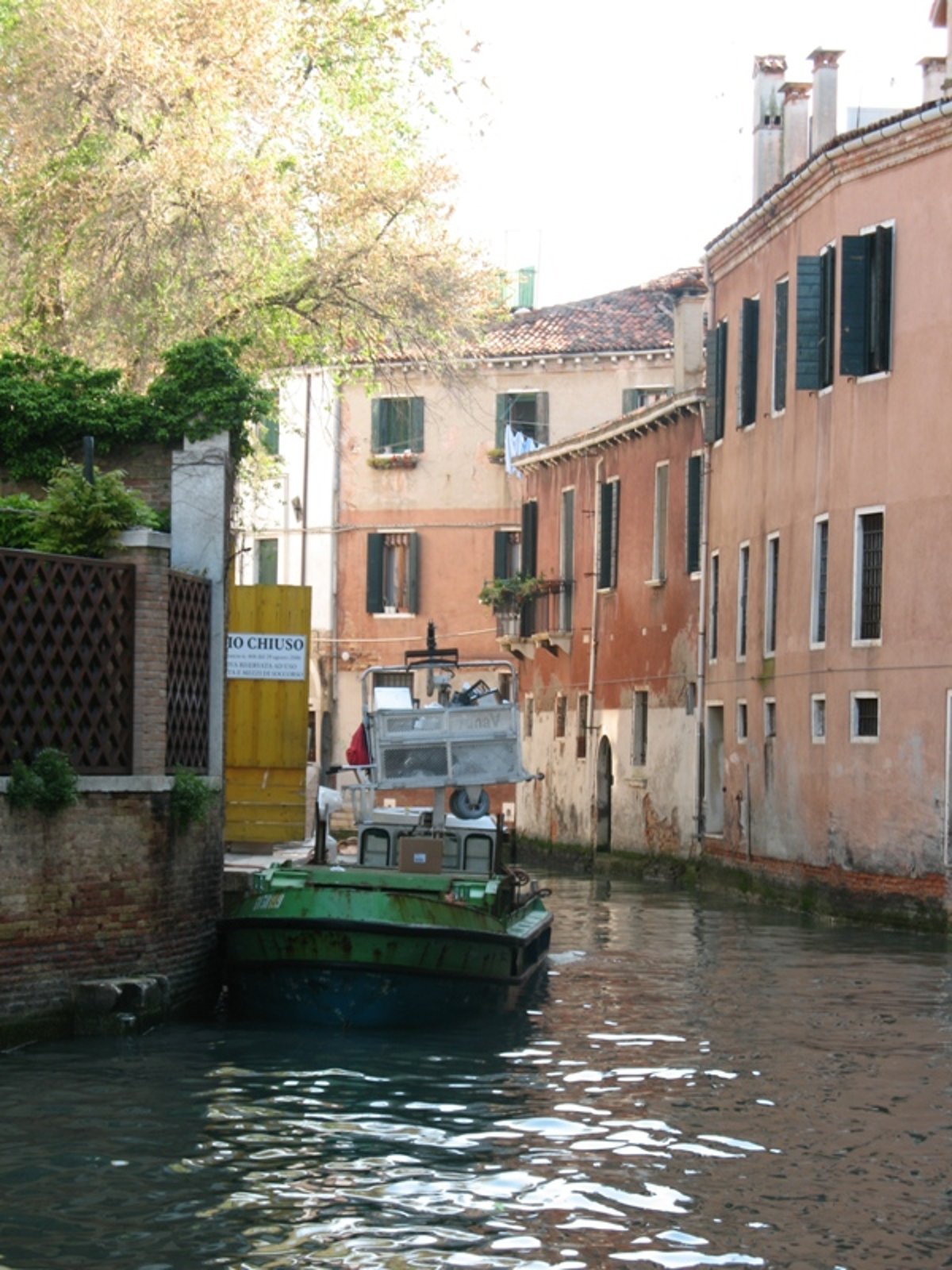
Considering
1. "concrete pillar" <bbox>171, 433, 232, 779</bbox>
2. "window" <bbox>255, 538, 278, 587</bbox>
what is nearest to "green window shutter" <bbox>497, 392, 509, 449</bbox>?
"window" <bbox>255, 538, 278, 587</bbox>

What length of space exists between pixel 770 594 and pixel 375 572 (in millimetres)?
17768

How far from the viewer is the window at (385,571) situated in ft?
147

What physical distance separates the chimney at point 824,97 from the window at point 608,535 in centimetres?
965

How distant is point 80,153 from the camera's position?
2319 centimetres

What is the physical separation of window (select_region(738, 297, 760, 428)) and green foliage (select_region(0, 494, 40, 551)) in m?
15.2

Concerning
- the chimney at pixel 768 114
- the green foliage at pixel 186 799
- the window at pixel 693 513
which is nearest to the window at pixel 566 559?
the window at pixel 693 513

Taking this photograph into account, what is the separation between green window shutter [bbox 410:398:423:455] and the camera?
44812mm

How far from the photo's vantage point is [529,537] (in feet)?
137

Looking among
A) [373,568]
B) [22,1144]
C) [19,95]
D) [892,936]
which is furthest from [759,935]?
[373,568]

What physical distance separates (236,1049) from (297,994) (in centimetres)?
112

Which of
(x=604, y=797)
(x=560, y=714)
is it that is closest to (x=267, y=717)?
(x=604, y=797)

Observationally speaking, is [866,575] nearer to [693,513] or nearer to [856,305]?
[856,305]

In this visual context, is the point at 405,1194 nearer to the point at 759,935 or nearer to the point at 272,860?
the point at 272,860

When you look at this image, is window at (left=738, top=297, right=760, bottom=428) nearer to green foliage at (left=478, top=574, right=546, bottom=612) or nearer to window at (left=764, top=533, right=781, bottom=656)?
window at (left=764, top=533, right=781, bottom=656)
